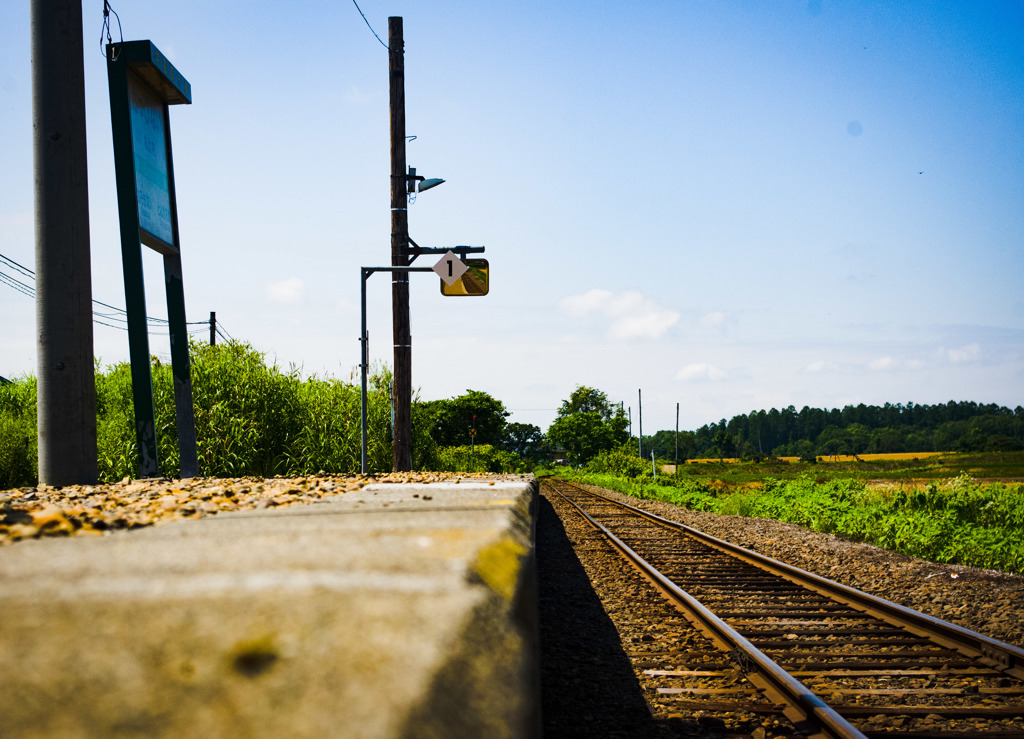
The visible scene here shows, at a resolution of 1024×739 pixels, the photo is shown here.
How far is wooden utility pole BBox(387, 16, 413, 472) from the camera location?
A: 11.6 m

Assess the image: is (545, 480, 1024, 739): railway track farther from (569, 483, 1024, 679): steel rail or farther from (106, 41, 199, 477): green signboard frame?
(106, 41, 199, 477): green signboard frame

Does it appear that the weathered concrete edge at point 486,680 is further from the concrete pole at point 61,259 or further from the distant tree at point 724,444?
the distant tree at point 724,444

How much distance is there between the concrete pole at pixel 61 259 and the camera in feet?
16.7

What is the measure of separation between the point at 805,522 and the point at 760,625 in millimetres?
9702

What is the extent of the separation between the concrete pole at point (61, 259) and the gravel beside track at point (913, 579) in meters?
7.40

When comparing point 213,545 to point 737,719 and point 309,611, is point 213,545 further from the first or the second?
point 737,719

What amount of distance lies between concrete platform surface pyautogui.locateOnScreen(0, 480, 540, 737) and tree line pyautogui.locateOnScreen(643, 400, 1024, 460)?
11275cm

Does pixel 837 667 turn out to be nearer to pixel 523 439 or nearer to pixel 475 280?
pixel 475 280

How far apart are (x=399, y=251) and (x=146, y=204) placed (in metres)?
5.18

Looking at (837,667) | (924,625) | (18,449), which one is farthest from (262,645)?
(18,449)

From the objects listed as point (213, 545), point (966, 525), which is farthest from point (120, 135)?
point (966, 525)

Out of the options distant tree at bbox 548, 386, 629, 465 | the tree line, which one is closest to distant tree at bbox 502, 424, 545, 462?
distant tree at bbox 548, 386, 629, 465

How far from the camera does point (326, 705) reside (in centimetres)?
68

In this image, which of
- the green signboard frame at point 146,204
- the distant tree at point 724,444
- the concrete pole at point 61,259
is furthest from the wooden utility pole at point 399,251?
the distant tree at point 724,444
